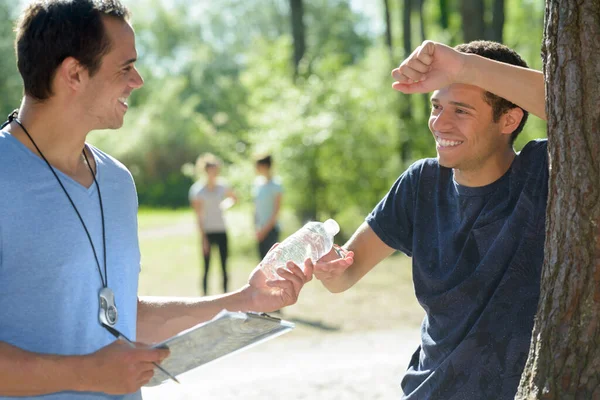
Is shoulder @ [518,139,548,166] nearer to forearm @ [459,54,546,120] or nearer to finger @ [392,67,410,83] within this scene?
forearm @ [459,54,546,120]

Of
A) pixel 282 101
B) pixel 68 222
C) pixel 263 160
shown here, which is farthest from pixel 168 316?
pixel 282 101

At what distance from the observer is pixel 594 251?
2.77 metres

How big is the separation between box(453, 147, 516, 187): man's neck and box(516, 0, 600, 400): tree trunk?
453 mm

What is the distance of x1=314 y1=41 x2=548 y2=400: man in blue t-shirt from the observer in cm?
304

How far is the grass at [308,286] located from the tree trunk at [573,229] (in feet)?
25.2

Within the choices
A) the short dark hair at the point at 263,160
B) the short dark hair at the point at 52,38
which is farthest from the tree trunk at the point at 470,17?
the short dark hair at the point at 52,38

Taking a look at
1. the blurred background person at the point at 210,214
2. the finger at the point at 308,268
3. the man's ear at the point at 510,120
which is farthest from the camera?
the blurred background person at the point at 210,214

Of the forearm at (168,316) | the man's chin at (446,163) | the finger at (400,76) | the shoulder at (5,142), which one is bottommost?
the forearm at (168,316)

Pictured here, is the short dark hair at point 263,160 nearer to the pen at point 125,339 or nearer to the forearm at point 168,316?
the forearm at point 168,316

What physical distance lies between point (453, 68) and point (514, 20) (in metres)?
39.3

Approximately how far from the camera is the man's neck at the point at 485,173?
3.29 metres

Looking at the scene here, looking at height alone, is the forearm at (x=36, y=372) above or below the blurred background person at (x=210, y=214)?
above

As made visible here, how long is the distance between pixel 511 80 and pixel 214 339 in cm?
148

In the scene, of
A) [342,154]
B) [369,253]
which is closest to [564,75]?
[369,253]
